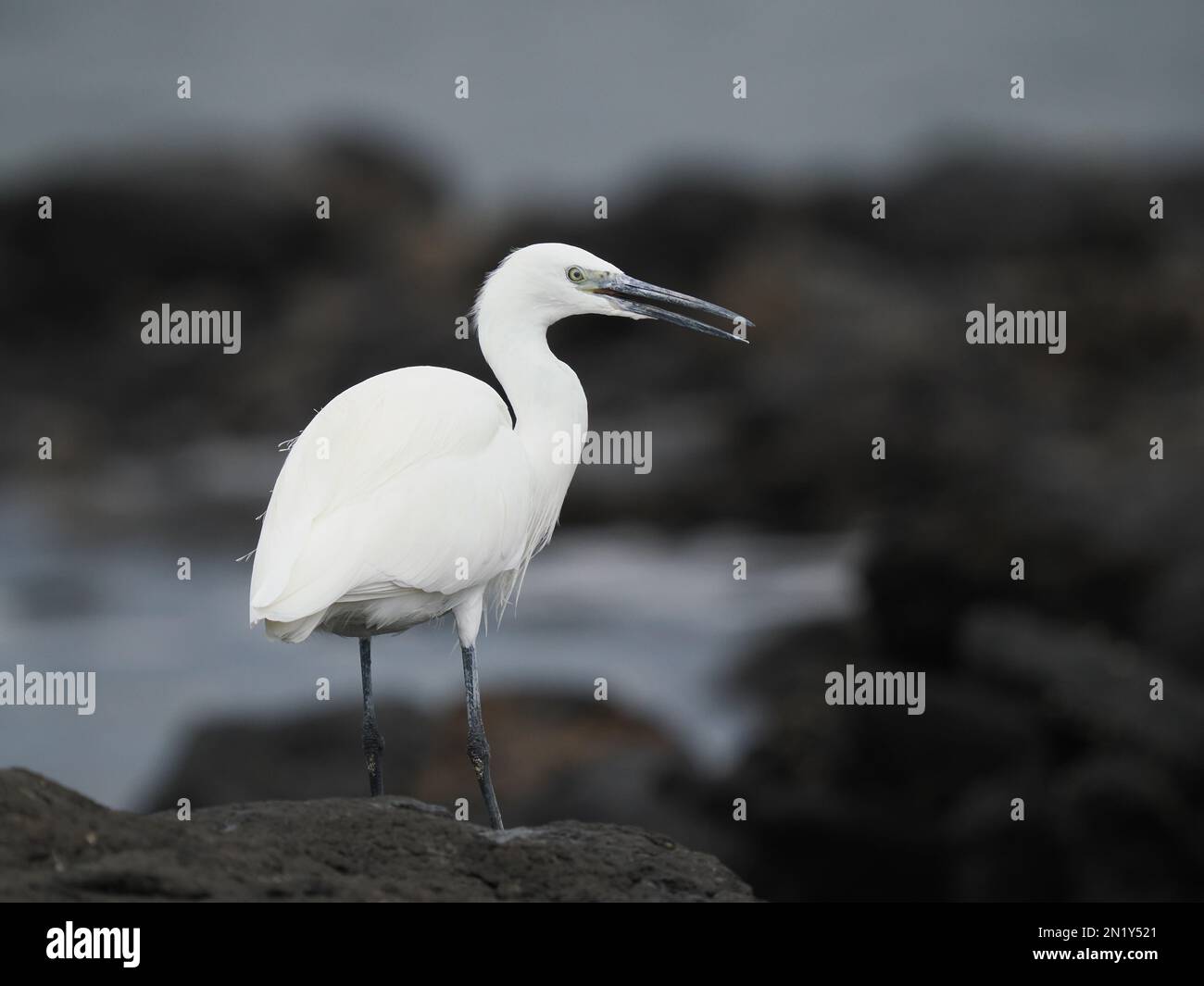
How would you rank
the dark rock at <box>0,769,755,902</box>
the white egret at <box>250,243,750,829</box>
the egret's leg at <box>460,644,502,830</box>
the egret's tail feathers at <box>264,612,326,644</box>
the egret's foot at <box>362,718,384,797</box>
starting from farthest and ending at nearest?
the egret's foot at <box>362,718,384,797</box> → the egret's leg at <box>460,644,502,830</box> → the white egret at <box>250,243,750,829</box> → the egret's tail feathers at <box>264,612,326,644</box> → the dark rock at <box>0,769,755,902</box>

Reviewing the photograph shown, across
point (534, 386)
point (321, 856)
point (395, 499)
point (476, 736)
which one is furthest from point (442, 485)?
point (321, 856)

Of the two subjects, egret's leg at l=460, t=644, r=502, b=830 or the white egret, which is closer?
the white egret

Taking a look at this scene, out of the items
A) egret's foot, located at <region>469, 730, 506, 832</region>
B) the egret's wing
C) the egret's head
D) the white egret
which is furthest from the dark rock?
the egret's head

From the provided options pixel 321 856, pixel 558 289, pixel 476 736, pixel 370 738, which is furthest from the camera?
pixel 558 289

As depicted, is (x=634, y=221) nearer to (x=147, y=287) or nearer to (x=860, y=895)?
(x=147, y=287)

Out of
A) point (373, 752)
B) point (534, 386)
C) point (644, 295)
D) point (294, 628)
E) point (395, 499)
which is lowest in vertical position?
point (373, 752)

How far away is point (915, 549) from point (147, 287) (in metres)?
12.8

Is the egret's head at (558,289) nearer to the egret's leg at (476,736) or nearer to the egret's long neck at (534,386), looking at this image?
the egret's long neck at (534,386)

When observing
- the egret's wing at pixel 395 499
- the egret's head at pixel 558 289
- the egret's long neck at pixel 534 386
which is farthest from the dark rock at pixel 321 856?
the egret's head at pixel 558 289

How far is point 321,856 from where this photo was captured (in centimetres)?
406

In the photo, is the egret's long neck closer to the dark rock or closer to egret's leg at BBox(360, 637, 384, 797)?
egret's leg at BBox(360, 637, 384, 797)

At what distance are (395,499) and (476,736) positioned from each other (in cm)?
82

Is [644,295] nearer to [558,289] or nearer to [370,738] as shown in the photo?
[558,289]

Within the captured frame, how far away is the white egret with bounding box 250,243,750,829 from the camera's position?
4590 mm
